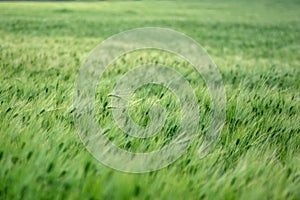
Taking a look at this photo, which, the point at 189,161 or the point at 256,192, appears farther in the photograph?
the point at 189,161

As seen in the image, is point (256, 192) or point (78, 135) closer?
point (256, 192)

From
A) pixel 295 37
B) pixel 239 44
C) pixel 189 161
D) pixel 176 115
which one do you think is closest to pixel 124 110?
pixel 176 115

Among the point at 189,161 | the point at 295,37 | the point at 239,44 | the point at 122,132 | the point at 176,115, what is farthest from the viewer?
the point at 295,37

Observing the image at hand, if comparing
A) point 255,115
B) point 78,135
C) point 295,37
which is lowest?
point 295,37

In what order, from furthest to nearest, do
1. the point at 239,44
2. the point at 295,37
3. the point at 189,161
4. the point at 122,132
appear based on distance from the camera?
the point at 295,37 < the point at 239,44 < the point at 122,132 < the point at 189,161

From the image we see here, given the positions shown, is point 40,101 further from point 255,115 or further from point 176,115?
point 255,115

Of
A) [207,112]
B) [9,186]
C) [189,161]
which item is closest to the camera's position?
[9,186]

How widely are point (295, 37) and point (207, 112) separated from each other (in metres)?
20.5

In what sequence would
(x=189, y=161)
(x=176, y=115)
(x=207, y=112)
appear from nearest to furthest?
(x=189, y=161) < (x=176, y=115) < (x=207, y=112)

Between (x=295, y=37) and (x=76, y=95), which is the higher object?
(x=76, y=95)

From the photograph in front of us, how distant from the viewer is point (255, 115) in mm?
2945

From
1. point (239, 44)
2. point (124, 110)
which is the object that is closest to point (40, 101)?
point (124, 110)

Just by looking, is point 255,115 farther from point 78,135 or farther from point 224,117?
point 78,135

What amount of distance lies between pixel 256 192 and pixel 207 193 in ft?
0.71
